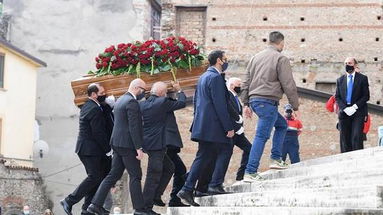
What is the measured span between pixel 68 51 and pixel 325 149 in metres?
12.4

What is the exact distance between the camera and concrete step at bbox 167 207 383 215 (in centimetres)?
683

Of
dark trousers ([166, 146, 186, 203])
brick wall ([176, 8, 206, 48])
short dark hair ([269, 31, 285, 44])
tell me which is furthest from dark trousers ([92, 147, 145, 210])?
brick wall ([176, 8, 206, 48])

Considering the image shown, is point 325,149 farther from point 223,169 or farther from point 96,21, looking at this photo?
point 223,169

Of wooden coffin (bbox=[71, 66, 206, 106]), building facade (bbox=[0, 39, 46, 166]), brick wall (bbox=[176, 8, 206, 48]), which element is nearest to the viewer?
wooden coffin (bbox=[71, 66, 206, 106])

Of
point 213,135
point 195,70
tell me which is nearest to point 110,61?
point 195,70

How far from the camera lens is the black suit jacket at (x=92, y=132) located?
10391 mm

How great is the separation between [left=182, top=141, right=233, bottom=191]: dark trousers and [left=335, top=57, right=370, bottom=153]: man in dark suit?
2.80 m

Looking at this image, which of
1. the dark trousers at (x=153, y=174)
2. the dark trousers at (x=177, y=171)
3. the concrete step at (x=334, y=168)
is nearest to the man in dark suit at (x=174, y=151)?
the dark trousers at (x=177, y=171)

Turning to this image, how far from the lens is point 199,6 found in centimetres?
2730

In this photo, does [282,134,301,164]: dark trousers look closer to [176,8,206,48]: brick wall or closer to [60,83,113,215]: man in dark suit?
[60,83,113,215]: man in dark suit

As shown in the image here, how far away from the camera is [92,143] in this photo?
411 inches

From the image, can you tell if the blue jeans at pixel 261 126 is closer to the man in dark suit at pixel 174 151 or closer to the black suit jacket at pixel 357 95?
the man in dark suit at pixel 174 151

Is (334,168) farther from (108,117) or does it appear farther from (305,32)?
(305,32)

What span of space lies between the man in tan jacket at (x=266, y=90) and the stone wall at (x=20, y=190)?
1927 cm
